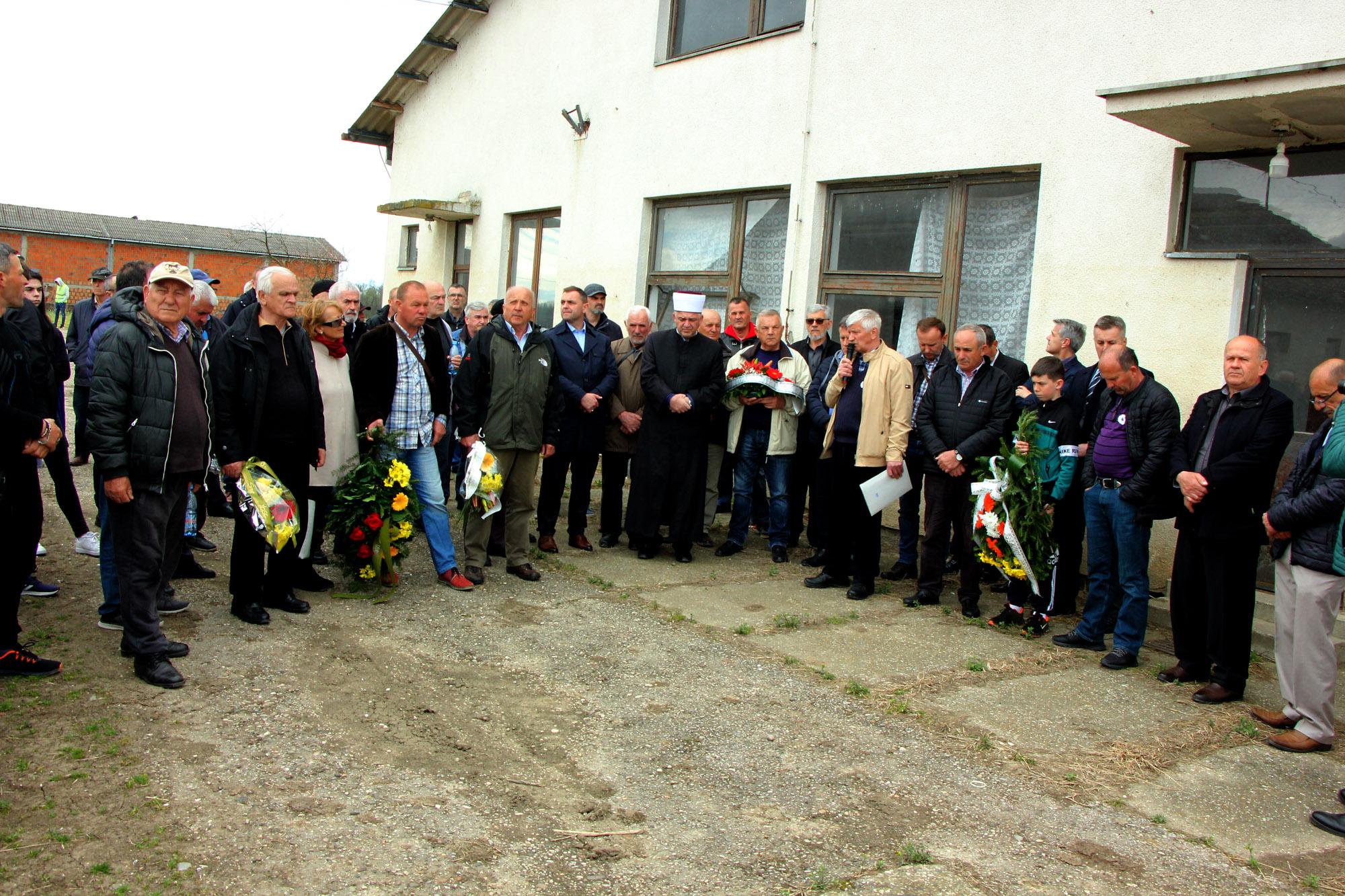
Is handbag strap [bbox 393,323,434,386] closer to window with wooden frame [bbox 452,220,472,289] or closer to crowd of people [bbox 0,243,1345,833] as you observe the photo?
crowd of people [bbox 0,243,1345,833]

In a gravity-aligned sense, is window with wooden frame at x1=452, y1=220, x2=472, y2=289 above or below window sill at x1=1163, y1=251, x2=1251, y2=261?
above

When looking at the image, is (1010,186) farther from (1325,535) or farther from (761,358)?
(1325,535)

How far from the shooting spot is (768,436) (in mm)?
8688

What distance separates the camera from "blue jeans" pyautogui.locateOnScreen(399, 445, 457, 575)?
6.93m

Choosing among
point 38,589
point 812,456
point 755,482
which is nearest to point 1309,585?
point 812,456

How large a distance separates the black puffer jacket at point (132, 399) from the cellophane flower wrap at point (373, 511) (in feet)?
5.33

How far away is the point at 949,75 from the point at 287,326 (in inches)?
237

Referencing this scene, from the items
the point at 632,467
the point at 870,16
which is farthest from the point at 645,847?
the point at 870,16

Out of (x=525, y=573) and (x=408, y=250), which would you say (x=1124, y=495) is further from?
(x=408, y=250)

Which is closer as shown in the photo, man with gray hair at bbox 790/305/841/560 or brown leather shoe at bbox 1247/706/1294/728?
brown leather shoe at bbox 1247/706/1294/728

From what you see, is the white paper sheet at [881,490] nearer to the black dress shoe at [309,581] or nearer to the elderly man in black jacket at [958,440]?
the elderly man in black jacket at [958,440]

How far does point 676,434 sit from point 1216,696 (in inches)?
166

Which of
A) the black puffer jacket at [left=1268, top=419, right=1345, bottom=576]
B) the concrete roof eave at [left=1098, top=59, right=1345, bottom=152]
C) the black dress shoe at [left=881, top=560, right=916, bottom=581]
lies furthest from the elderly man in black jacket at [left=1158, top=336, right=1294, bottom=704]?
the black dress shoe at [left=881, top=560, right=916, bottom=581]

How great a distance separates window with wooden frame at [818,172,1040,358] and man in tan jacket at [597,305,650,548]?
242 cm
